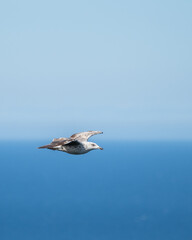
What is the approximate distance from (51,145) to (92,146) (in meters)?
3.73

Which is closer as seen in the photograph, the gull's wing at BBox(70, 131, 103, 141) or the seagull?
the seagull

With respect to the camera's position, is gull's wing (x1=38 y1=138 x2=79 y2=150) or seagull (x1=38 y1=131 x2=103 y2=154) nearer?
gull's wing (x1=38 y1=138 x2=79 y2=150)

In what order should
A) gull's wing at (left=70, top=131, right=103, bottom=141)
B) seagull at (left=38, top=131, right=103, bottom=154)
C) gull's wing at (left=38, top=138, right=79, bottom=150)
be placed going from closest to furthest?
1. gull's wing at (left=38, top=138, right=79, bottom=150)
2. seagull at (left=38, top=131, right=103, bottom=154)
3. gull's wing at (left=70, top=131, right=103, bottom=141)

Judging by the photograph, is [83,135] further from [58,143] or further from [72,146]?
[58,143]

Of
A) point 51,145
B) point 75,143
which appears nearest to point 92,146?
point 75,143

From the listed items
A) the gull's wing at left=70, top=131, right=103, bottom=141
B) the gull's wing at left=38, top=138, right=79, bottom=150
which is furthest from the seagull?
the gull's wing at left=70, top=131, right=103, bottom=141

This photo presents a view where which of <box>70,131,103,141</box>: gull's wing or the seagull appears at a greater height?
<box>70,131,103,141</box>: gull's wing

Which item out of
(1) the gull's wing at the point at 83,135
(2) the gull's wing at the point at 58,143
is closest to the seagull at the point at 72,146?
(2) the gull's wing at the point at 58,143

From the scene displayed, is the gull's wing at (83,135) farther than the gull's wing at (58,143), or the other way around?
the gull's wing at (83,135)

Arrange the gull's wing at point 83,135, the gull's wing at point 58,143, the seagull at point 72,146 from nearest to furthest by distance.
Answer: the gull's wing at point 58,143 < the seagull at point 72,146 < the gull's wing at point 83,135

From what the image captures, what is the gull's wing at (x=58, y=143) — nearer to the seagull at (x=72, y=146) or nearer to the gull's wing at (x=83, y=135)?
the seagull at (x=72, y=146)

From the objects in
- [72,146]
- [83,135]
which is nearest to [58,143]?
[72,146]

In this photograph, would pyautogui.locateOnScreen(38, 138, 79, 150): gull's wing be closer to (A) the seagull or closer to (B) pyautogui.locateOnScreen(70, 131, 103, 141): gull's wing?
(A) the seagull

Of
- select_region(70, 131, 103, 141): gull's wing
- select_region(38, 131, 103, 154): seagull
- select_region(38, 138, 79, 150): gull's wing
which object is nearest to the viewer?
select_region(38, 138, 79, 150): gull's wing
